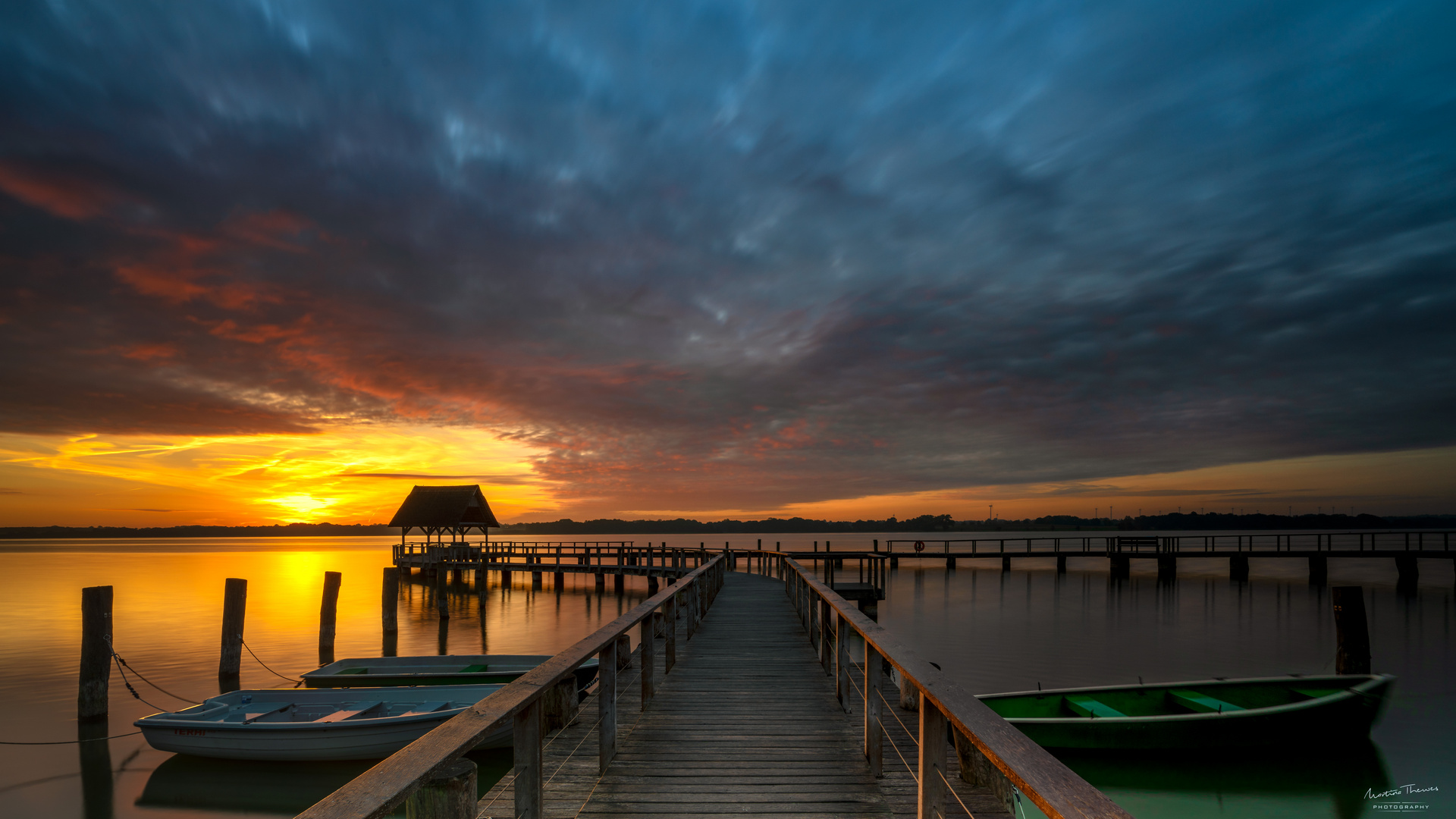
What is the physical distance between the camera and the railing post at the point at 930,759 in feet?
9.64

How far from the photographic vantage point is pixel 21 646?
22609 mm

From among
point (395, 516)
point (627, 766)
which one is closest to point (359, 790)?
point (627, 766)

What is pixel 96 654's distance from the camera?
43.3ft

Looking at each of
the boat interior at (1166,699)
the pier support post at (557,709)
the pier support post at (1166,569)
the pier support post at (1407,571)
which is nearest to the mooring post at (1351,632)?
the boat interior at (1166,699)

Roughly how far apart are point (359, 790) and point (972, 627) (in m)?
27.2

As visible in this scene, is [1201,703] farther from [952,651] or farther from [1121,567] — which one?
[1121,567]

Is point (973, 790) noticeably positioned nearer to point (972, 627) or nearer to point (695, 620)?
point (695, 620)

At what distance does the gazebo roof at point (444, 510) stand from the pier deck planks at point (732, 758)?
3586 cm

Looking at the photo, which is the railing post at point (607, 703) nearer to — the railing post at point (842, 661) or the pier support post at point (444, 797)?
the railing post at point (842, 661)

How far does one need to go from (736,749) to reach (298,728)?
8.02 meters

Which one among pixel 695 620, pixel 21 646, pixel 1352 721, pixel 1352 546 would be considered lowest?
pixel 1352 546

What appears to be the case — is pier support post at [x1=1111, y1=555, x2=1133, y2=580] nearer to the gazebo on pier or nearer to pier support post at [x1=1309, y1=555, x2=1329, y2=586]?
pier support post at [x1=1309, y1=555, x2=1329, y2=586]

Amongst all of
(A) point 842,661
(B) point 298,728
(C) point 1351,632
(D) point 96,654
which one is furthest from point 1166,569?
(D) point 96,654

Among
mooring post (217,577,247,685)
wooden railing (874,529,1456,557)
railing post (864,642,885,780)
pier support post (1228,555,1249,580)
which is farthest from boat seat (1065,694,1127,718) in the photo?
pier support post (1228,555,1249,580)
